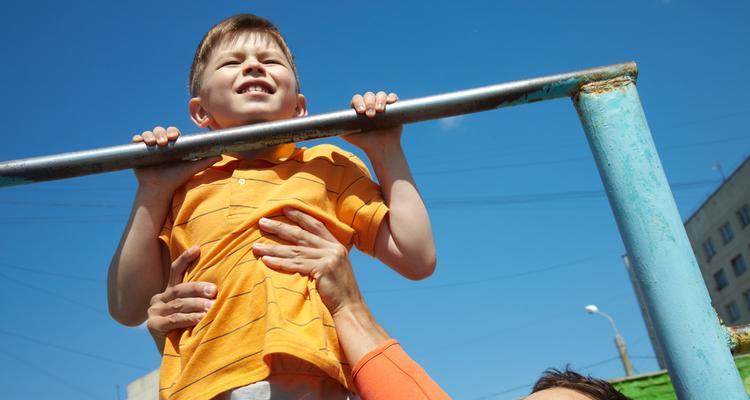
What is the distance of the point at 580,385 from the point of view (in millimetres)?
1685

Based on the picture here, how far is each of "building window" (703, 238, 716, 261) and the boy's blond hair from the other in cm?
3251

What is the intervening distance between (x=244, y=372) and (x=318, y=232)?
367 millimetres

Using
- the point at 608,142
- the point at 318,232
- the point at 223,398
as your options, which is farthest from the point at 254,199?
the point at 608,142

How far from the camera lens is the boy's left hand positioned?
57.7 inches

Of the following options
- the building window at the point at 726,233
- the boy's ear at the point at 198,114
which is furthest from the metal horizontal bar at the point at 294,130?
the building window at the point at 726,233

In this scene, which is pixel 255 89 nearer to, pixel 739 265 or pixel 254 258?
pixel 254 258

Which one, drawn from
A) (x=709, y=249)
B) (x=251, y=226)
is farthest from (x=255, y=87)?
(x=709, y=249)

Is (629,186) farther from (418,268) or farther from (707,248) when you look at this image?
(707,248)

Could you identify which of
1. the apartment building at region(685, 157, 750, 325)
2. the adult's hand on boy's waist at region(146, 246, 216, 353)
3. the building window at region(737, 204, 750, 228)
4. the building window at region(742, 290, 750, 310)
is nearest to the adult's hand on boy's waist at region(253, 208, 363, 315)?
the adult's hand on boy's waist at region(146, 246, 216, 353)

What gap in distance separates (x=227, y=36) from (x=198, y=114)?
233mm

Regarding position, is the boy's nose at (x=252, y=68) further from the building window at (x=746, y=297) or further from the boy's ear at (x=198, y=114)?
the building window at (x=746, y=297)

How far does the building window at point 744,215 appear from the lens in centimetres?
2705

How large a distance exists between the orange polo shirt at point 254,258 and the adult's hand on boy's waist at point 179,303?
2 cm

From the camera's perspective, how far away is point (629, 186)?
4.27 ft
